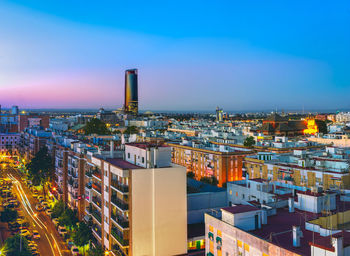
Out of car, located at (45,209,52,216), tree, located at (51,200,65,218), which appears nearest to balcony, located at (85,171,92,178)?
tree, located at (51,200,65,218)

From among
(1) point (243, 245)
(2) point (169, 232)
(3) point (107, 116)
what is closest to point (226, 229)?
(1) point (243, 245)

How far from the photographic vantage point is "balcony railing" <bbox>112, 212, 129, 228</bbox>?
80.4ft

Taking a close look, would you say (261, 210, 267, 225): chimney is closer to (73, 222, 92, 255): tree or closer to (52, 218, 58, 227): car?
(73, 222, 92, 255): tree

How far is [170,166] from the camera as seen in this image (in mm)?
26672

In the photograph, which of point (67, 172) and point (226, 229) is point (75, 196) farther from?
point (226, 229)

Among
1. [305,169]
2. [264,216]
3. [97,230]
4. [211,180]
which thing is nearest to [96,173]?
[97,230]

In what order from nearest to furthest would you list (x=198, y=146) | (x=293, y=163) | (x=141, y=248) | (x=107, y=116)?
1. (x=141, y=248)
2. (x=293, y=163)
3. (x=198, y=146)
4. (x=107, y=116)

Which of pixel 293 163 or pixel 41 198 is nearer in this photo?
pixel 293 163

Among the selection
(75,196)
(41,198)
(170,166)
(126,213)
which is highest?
(170,166)

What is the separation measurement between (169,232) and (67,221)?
18.2 m

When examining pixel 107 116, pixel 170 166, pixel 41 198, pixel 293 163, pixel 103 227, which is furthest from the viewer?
pixel 107 116

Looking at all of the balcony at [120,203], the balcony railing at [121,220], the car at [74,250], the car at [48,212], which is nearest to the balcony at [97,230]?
the car at [74,250]

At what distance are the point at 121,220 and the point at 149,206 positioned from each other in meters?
2.53

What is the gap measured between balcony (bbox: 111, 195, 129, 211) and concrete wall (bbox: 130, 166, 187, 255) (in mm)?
740
